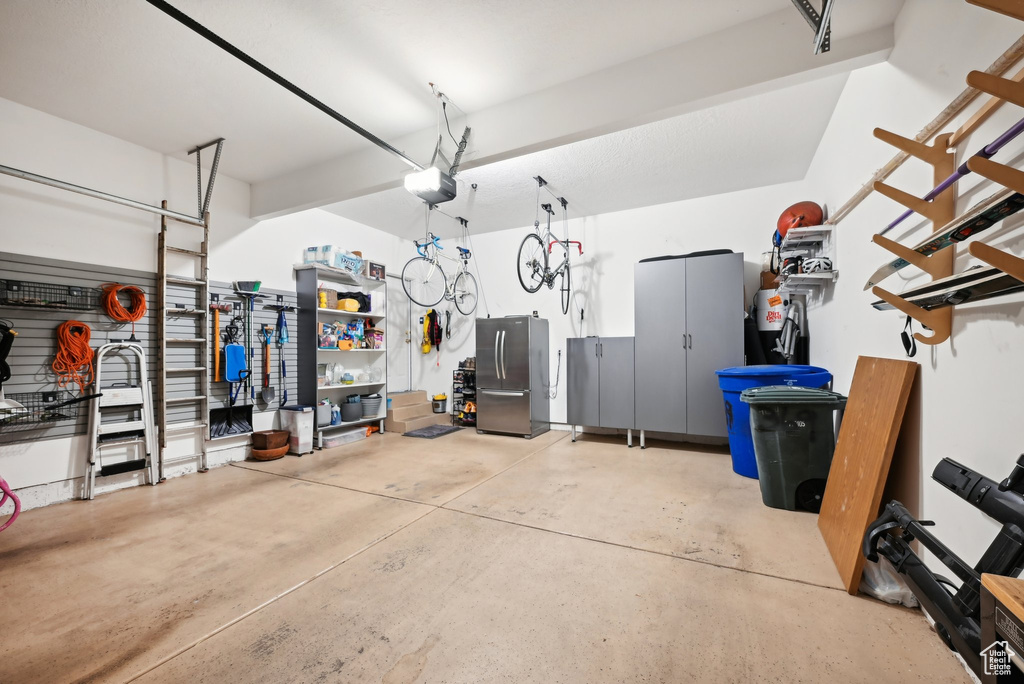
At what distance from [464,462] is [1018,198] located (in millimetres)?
4077

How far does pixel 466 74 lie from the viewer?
286cm

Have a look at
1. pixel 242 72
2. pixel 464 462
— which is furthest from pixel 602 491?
pixel 242 72

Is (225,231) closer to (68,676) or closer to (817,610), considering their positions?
(68,676)

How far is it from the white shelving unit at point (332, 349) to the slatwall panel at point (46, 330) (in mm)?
1648

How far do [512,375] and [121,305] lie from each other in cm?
417

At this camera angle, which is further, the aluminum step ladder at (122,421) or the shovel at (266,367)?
the shovel at (266,367)

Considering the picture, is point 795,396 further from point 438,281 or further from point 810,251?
point 438,281

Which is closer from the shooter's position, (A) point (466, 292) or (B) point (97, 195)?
(B) point (97, 195)

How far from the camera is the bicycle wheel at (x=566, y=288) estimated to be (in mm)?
5692

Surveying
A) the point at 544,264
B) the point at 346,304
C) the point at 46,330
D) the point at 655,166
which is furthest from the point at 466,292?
the point at 46,330

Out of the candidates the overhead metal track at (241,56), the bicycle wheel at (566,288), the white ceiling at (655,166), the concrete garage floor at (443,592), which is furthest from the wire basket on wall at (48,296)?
the bicycle wheel at (566,288)

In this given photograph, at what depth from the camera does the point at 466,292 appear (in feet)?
21.4

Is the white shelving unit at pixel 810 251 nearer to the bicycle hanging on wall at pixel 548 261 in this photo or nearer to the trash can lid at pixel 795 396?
the trash can lid at pixel 795 396

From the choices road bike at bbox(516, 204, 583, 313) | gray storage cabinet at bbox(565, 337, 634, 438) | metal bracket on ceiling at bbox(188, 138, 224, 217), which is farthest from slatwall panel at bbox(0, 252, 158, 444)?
gray storage cabinet at bbox(565, 337, 634, 438)
